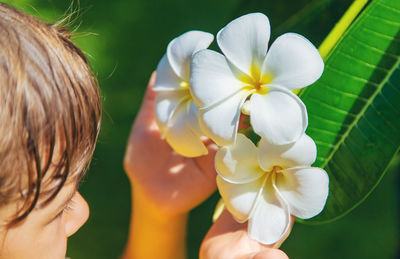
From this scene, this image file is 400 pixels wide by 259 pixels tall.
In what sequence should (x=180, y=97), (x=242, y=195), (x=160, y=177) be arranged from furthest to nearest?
(x=160, y=177), (x=180, y=97), (x=242, y=195)

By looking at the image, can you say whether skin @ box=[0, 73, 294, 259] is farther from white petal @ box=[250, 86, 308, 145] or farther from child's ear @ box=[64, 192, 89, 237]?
white petal @ box=[250, 86, 308, 145]

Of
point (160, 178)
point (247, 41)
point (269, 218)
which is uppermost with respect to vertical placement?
point (247, 41)

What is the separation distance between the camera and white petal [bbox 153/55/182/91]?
1010 millimetres

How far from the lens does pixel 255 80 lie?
86cm

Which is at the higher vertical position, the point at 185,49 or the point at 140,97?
the point at 185,49

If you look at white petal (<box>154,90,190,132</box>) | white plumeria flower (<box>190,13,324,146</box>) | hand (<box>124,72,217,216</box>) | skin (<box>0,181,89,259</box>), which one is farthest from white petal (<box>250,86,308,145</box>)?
hand (<box>124,72,217,216</box>)

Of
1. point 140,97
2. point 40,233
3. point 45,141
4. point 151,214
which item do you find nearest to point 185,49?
point 45,141

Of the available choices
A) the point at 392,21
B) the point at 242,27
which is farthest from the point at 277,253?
the point at 392,21

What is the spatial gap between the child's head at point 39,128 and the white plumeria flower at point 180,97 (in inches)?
5.9

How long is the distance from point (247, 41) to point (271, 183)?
0.25 m

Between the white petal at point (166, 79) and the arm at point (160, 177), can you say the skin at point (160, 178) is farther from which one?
the white petal at point (166, 79)

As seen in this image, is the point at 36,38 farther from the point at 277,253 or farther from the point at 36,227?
the point at 277,253

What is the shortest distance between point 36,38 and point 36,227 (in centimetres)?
33

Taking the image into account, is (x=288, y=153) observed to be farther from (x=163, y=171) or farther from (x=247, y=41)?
(x=163, y=171)
